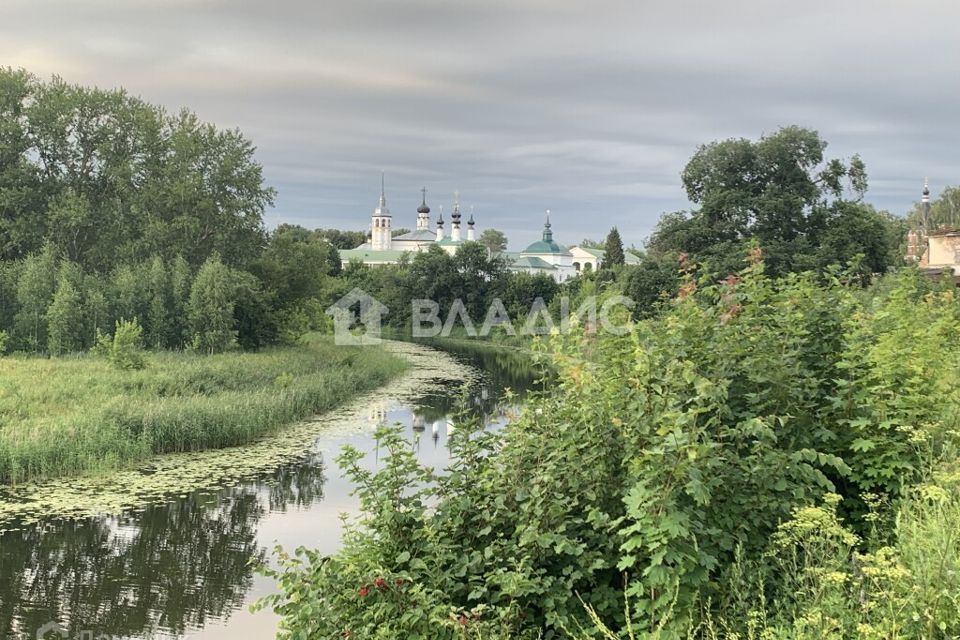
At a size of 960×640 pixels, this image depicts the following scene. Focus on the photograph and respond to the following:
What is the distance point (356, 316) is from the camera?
65375 millimetres

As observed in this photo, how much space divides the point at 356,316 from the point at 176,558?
5556 cm

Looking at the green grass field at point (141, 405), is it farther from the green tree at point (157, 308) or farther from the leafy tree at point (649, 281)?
the leafy tree at point (649, 281)

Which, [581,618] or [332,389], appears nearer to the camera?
[581,618]

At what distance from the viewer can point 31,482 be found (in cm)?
1319

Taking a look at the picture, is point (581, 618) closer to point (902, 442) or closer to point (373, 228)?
point (902, 442)

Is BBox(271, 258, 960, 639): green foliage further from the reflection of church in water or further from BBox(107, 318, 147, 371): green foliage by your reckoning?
BBox(107, 318, 147, 371): green foliage

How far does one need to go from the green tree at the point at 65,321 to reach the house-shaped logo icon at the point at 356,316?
1759 centimetres

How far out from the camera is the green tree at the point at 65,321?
87.1 ft

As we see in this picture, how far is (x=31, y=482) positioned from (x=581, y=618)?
39.9ft

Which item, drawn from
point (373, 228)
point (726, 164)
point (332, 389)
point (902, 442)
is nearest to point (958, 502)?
point (902, 442)

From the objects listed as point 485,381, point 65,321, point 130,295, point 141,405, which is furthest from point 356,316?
point 141,405

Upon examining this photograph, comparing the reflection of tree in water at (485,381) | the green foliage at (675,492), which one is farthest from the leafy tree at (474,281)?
the green foliage at (675,492)

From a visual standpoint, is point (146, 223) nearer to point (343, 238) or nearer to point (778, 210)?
point (778, 210)

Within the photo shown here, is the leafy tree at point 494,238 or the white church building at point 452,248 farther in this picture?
the leafy tree at point 494,238
